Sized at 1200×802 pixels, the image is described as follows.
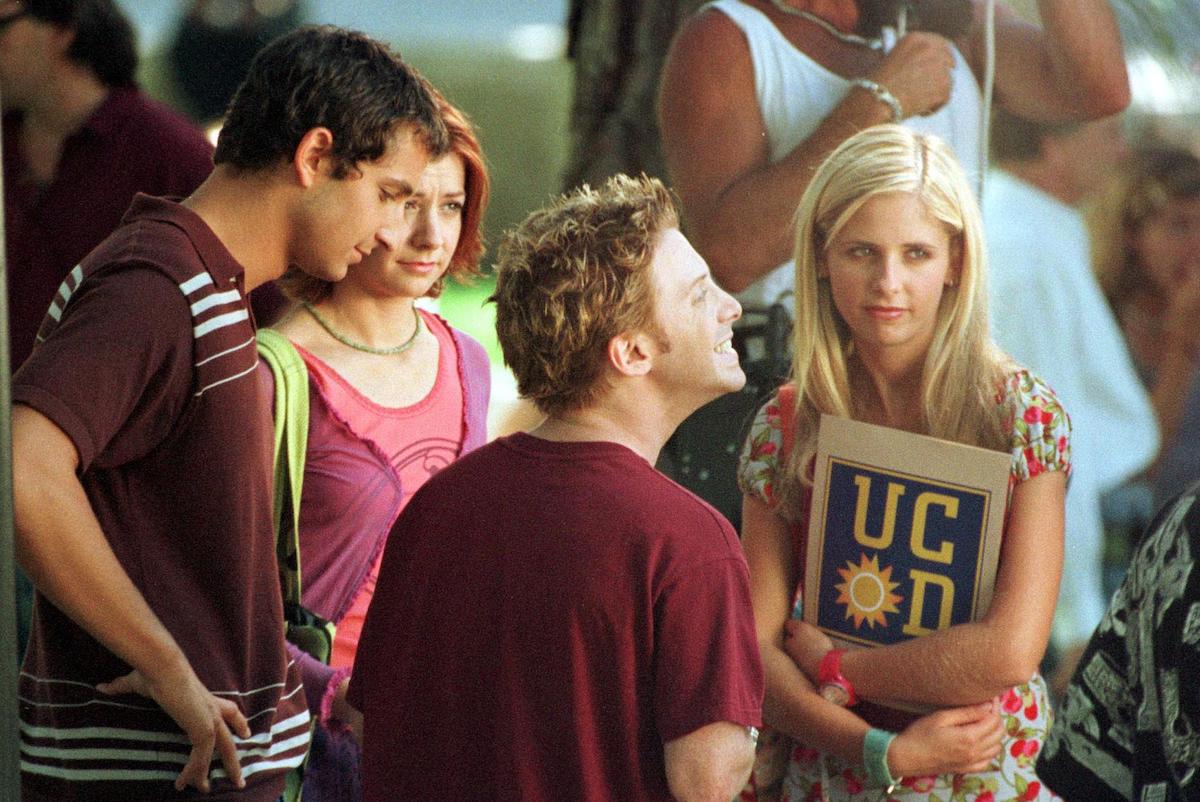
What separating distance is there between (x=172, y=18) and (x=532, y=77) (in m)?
0.67

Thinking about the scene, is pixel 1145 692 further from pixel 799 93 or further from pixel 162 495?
pixel 162 495

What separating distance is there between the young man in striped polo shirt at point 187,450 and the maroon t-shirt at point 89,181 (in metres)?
0.59

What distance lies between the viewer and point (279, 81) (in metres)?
1.99

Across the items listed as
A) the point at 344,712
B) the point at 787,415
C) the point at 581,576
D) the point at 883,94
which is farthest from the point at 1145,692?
the point at 344,712

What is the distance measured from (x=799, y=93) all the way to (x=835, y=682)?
974mm

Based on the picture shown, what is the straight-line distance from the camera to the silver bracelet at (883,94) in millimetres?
2291

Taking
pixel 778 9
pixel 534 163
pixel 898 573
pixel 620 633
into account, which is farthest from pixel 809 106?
pixel 620 633

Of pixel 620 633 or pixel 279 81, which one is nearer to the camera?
pixel 620 633

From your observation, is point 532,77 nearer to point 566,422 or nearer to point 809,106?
point 809,106

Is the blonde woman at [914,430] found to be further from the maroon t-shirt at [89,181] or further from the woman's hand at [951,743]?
the maroon t-shirt at [89,181]

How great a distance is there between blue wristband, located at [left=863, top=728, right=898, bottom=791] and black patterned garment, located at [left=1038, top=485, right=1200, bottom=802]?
31 cm

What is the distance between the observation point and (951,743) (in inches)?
88.3

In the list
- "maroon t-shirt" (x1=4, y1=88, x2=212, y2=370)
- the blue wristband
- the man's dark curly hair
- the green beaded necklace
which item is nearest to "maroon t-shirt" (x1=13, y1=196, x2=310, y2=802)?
the man's dark curly hair

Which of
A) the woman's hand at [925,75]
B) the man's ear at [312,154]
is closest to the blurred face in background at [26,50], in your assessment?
the man's ear at [312,154]
